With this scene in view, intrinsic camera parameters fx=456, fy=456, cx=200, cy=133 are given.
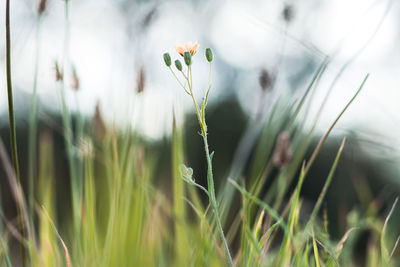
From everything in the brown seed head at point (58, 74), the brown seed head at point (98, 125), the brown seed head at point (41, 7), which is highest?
the brown seed head at point (41, 7)

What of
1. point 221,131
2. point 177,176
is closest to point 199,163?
point 221,131

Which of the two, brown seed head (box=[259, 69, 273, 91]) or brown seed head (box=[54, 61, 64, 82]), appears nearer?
brown seed head (box=[54, 61, 64, 82])

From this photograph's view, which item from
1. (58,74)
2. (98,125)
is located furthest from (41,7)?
(98,125)

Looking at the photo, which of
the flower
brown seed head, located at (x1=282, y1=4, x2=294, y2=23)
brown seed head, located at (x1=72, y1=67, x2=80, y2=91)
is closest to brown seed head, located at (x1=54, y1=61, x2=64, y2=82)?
brown seed head, located at (x1=72, y1=67, x2=80, y2=91)

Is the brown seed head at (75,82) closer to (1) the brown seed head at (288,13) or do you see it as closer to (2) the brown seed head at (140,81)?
(2) the brown seed head at (140,81)

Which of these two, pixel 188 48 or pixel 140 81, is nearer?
pixel 188 48

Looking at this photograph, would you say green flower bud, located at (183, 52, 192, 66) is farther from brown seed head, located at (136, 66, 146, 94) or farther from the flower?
brown seed head, located at (136, 66, 146, 94)

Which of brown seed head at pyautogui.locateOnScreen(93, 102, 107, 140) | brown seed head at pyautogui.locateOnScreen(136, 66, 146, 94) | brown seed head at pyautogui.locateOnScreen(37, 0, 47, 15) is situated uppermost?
brown seed head at pyautogui.locateOnScreen(37, 0, 47, 15)

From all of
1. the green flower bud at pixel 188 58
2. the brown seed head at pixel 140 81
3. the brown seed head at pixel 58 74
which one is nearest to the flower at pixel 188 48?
the green flower bud at pixel 188 58

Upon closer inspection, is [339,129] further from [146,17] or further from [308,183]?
[308,183]

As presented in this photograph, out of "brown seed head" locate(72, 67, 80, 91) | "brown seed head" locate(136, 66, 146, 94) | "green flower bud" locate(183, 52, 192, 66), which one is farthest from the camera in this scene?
"brown seed head" locate(72, 67, 80, 91)

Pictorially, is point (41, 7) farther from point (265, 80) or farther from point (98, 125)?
point (265, 80)

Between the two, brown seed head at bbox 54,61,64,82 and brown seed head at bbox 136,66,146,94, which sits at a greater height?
brown seed head at bbox 54,61,64,82
